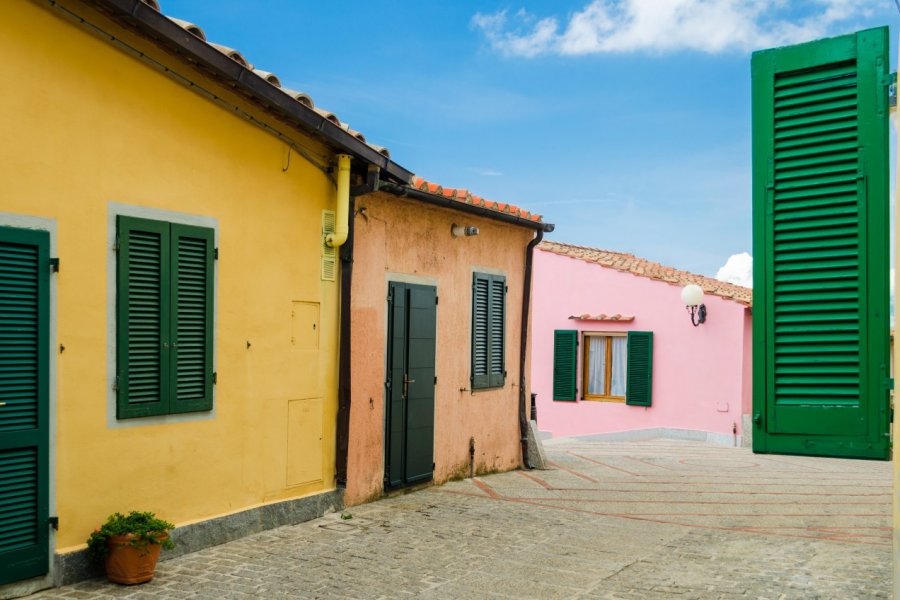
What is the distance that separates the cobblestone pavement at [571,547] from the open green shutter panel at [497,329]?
1.33 m

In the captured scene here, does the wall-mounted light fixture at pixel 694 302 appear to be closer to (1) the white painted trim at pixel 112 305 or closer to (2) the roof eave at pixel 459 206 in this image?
(2) the roof eave at pixel 459 206

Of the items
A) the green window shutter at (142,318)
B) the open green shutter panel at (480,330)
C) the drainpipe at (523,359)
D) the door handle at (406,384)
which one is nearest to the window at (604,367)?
the drainpipe at (523,359)

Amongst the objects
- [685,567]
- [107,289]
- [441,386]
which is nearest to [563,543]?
[685,567]

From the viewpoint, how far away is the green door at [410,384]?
904cm

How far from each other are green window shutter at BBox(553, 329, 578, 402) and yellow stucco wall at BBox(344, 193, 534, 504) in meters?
6.28

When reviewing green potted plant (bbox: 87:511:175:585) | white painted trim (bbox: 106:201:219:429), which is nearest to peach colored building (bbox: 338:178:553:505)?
white painted trim (bbox: 106:201:219:429)

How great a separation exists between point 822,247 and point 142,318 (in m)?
4.81

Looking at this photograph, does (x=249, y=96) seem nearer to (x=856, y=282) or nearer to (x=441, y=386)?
(x=441, y=386)

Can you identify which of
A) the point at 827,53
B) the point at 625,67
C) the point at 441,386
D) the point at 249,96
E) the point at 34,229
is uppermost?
the point at 625,67

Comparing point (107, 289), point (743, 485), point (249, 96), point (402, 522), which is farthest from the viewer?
point (743, 485)

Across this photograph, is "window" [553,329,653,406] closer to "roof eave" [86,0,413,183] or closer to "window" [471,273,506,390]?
"window" [471,273,506,390]

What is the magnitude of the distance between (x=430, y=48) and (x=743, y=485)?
9.00m

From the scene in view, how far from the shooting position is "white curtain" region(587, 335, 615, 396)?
1797 cm

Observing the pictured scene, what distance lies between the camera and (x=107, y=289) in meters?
6.03
